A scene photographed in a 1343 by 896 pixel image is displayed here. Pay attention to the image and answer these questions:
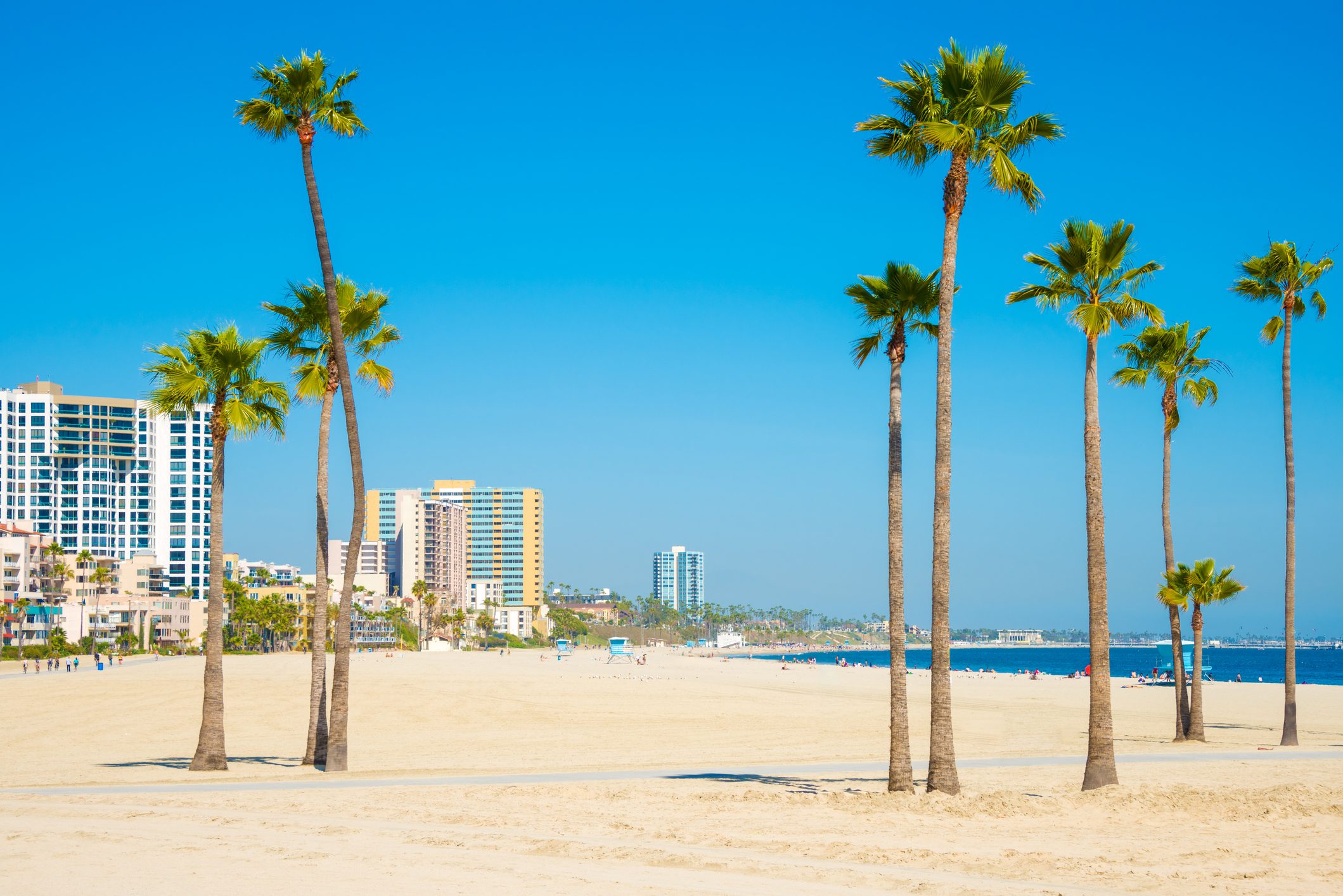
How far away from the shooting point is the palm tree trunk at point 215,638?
67.2 feet

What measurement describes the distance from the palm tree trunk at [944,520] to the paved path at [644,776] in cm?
315

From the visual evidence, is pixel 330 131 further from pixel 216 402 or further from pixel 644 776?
pixel 644 776

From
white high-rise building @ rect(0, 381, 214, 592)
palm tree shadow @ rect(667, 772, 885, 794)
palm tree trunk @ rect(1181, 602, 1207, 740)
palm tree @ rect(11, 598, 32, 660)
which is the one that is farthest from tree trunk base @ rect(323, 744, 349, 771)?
white high-rise building @ rect(0, 381, 214, 592)

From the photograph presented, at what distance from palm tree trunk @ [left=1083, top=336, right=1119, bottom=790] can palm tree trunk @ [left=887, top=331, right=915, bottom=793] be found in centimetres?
294

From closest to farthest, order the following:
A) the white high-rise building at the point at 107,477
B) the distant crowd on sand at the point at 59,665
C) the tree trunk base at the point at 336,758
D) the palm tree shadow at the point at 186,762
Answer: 1. the tree trunk base at the point at 336,758
2. the palm tree shadow at the point at 186,762
3. the distant crowd on sand at the point at 59,665
4. the white high-rise building at the point at 107,477

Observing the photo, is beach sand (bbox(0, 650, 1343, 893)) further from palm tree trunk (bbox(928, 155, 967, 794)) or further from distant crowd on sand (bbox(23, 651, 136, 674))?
distant crowd on sand (bbox(23, 651, 136, 674))

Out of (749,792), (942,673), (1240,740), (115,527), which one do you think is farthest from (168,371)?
(115,527)

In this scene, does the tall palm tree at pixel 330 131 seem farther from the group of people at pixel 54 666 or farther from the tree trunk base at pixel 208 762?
the group of people at pixel 54 666

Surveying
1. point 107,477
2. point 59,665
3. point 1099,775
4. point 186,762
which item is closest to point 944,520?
point 1099,775

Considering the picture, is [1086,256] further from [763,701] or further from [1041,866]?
[763,701]

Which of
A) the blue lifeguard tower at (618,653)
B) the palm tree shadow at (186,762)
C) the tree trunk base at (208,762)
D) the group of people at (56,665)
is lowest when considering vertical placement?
the blue lifeguard tower at (618,653)

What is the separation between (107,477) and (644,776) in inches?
6928

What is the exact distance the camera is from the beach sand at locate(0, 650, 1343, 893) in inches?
424

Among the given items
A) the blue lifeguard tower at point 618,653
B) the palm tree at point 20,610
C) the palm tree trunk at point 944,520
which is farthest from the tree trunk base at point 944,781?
the palm tree at point 20,610
